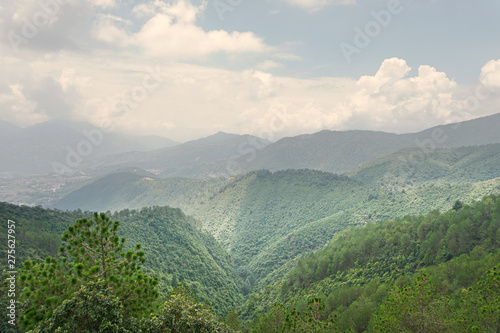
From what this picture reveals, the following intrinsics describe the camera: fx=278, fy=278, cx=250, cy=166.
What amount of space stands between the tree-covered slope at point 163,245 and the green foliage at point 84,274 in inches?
2241

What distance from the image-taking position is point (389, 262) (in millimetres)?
73750

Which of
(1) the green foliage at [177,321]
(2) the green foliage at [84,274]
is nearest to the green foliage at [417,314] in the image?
(1) the green foliage at [177,321]

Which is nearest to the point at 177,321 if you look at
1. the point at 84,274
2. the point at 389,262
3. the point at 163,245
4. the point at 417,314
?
the point at 84,274

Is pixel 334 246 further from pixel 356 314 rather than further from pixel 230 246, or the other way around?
pixel 230 246

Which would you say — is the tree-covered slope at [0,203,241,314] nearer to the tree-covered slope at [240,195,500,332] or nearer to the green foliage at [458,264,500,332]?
the tree-covered slope at [240,195,500,332]

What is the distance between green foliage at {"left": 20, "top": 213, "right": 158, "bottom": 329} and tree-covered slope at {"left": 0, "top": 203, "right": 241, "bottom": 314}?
56909 millimetres

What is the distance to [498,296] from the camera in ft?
68.7

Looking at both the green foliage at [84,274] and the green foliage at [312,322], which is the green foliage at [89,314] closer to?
the green foliage at [84,274]

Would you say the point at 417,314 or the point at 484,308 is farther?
the point at 417,314

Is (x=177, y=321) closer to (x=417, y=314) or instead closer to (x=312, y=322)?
(x=312, y=322)

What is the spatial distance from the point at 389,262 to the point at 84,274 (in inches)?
3003

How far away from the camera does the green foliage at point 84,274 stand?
15594 millimetres

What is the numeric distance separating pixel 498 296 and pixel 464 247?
169 ft

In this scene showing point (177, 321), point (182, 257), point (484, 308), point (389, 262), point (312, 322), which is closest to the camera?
point (177, 321)
